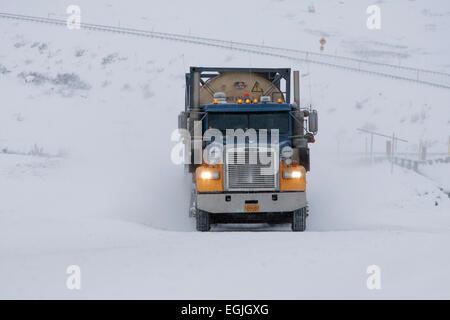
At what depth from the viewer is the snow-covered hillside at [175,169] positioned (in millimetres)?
5266

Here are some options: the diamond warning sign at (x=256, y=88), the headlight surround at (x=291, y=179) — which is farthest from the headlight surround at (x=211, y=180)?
the diamond warning sign at (x=256, y=88)

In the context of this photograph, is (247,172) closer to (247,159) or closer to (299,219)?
(247,159)

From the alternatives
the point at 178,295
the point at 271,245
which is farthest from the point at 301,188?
the point at 178,295

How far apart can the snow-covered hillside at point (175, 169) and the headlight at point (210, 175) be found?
4.53 ft

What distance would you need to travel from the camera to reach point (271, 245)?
7.05 m

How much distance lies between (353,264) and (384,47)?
45.4 m

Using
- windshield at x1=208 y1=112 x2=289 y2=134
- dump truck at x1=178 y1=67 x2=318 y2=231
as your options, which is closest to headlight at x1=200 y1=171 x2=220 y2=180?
dump truck at x1=178 y1=67 x2=318 y2=231

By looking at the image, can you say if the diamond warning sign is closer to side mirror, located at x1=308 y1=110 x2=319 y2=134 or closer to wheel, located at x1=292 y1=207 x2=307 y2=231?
side mirror, located at x1=308 y1=110 x2=319 y2=134

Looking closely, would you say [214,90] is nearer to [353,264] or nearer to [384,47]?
[353,264]

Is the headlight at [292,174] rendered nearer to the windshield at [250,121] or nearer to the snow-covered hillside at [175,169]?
the snow-covered hillside at [175,169]

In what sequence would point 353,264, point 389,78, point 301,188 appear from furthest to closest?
point 389,78 → point 301,188 → point 353,264

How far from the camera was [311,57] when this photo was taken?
4122 cm

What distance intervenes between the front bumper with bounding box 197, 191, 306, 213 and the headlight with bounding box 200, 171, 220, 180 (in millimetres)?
302

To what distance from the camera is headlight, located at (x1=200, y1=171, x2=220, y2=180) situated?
9.88m
